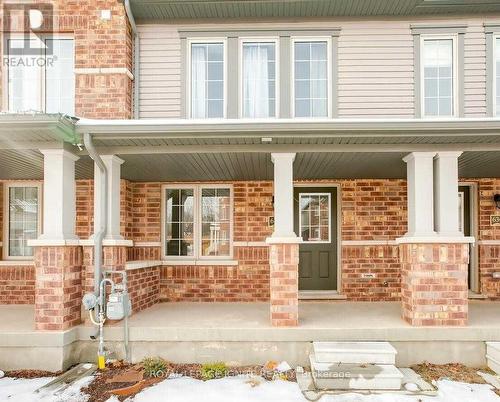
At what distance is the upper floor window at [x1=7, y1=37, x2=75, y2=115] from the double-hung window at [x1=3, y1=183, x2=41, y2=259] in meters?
1.74

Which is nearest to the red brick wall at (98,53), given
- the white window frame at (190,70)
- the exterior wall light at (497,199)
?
the white window frame at (190,70)

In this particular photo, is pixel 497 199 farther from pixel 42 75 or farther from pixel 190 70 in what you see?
pixel 42 75

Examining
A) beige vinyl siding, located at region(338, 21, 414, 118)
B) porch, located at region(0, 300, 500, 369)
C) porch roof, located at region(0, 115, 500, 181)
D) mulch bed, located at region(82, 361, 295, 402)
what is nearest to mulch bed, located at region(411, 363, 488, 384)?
porch, located at region(0, 300, 500, 369)

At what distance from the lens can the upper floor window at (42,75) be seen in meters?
6.89

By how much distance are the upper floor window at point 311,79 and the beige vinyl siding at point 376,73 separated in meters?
0.27

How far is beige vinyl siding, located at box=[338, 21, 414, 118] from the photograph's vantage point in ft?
22.3

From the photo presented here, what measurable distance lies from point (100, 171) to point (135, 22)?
9.94 ft

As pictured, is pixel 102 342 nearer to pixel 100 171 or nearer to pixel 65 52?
pixel 100 171

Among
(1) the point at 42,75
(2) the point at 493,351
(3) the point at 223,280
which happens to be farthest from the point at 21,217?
(2) the point at 493,351

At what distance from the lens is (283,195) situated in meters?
5.50

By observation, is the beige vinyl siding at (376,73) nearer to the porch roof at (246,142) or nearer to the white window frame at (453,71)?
the white window frame at (453,71)

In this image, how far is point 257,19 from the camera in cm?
686

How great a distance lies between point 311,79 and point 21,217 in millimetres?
6150

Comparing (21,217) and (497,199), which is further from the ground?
(497,199)
